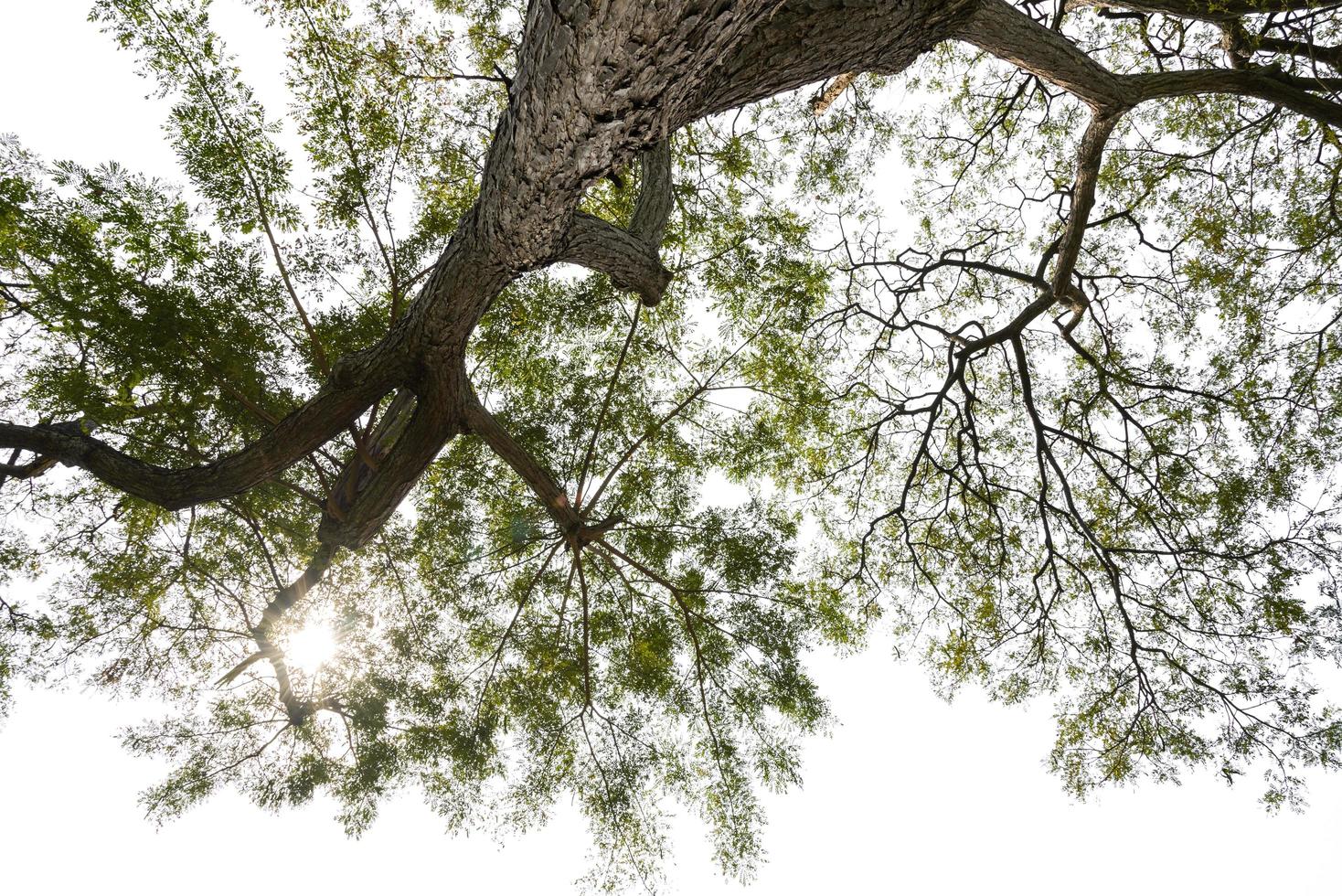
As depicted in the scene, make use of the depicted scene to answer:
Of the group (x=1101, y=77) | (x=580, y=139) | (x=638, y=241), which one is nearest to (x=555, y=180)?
(x=580, y=139)

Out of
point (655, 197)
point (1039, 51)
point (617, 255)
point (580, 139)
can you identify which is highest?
point (1039, 51)

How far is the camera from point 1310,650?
4.31m

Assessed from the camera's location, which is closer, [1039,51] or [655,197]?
[1039,51]

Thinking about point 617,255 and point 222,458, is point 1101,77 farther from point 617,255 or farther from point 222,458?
point 222,458

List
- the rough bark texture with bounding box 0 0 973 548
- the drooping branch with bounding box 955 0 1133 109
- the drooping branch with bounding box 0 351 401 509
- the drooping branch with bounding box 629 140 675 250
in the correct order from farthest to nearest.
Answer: the drooping branch with bounding box 629 140 675 250 → the drooping branch with bounding box 0 351 401 509 → the drooping branch with bounding box 955 0 1133 109 → the rough bark texture with bounding box 0 0 973 548

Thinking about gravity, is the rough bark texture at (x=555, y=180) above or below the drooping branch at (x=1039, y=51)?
below

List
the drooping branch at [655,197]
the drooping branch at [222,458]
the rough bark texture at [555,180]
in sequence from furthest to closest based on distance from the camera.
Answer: the drooping branch at [655,197] < the drooping branch at [222,458] < the rough bark texture at [555,180]

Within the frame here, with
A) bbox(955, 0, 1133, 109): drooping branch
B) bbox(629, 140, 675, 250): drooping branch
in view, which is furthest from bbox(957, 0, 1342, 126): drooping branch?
bbox(629, 140, 675, 250): drooping branch

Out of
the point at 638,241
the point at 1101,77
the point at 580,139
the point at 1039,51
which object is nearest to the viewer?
the point at 580,139

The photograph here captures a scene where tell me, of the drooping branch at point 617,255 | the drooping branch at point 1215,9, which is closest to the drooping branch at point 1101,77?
the drooping branch at point 1215,9

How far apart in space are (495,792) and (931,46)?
6.36 meters

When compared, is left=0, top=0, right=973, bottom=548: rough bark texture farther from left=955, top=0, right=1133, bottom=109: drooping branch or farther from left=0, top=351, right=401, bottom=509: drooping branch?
left=955, top=0, right=1133, bottom=109: drooping branch

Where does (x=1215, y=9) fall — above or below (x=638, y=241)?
above

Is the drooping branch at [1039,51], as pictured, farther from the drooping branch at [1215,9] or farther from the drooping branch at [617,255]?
the drooping branch at [617,255]
